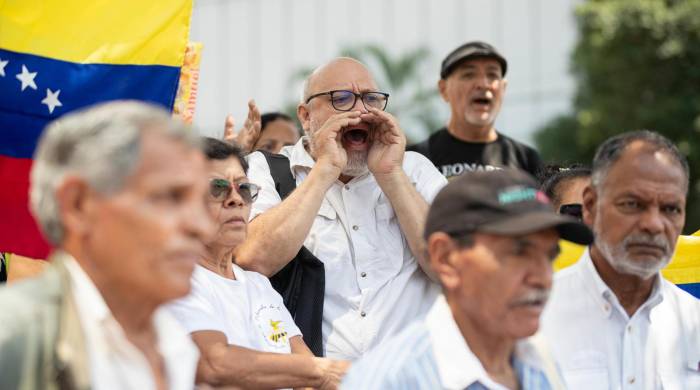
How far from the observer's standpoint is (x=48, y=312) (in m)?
2.66

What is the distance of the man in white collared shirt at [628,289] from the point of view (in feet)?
14.3

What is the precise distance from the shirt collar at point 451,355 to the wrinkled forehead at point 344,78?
2.29 metres

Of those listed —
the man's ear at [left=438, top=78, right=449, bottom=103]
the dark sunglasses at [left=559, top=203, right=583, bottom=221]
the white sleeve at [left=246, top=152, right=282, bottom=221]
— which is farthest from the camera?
the man's ear at [left=438, top=78, right=449, bottom=103]

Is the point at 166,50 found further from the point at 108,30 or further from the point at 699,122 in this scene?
the point at 699,122

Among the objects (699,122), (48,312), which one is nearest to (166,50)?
(48,312)

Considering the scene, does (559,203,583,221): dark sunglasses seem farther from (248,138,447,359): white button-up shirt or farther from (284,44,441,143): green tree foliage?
(284,44,441,143): green tree foliage

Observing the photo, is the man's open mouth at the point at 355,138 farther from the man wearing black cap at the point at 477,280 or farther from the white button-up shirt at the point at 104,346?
the white button-up shirt at the point at 104,346

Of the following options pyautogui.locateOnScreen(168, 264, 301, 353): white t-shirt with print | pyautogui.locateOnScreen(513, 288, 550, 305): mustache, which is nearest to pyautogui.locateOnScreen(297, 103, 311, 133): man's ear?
pyautogui.locateOnScreen(168, 264, 301, 353): white t-shirt with print

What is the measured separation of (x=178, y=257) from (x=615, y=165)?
2.25 metres

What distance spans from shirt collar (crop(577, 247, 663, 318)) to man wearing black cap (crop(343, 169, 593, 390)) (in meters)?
1.22

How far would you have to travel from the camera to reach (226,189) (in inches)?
186

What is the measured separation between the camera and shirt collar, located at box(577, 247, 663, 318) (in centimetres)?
443

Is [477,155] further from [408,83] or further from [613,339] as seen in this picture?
[408,83]

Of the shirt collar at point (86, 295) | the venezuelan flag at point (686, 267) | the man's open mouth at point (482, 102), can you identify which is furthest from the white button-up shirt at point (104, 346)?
the man's open mouth at point (482, 102)
